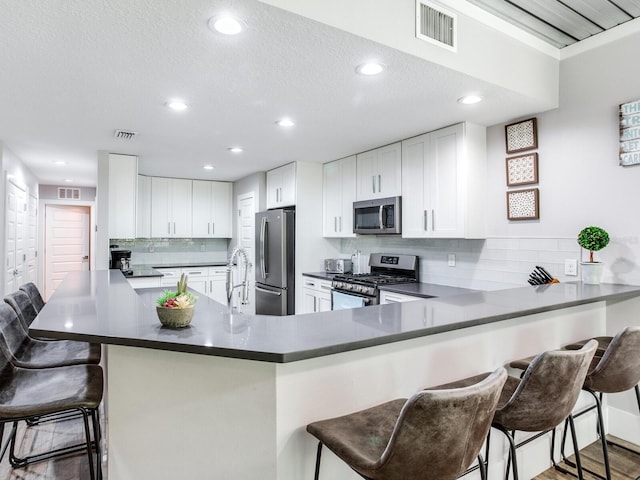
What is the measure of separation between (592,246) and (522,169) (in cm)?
83

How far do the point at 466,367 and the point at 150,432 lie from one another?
1338 millimetres

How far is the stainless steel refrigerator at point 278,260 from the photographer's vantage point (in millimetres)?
4738

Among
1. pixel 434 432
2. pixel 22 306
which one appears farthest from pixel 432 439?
pixel 22 306

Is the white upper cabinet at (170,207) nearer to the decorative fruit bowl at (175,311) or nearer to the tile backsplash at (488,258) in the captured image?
the tile backsplash at (488,258)

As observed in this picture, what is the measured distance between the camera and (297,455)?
52.9 inches

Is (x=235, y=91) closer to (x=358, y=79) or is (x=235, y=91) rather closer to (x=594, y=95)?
(x=358, y=79)

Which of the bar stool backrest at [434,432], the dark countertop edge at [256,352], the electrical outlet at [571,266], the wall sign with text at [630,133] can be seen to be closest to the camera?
the bar stool backrest at [434,432]

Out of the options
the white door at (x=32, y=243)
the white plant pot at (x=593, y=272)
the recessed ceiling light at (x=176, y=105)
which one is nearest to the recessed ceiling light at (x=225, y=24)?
the recessed ceiling light at (x=176, y=105)

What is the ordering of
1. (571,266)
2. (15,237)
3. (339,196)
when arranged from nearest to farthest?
(571,266) → (339,196) → (15,237)

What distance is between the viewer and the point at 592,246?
8.15 feet

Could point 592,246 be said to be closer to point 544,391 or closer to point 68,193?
point 544,391

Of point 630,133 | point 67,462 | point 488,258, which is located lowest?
point 67,462

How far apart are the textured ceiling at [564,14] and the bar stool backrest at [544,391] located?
6.65 ft

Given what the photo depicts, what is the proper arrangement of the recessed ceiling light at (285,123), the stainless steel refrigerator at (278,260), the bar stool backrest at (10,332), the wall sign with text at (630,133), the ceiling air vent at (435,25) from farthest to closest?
the stainless steel refrigerator at (278,260)
the recessed ceiling light at (285,123)
the wall sign with text at (630,133)
the ceiling air vent at (435,25)
the bar stool backrest at (10,332)
